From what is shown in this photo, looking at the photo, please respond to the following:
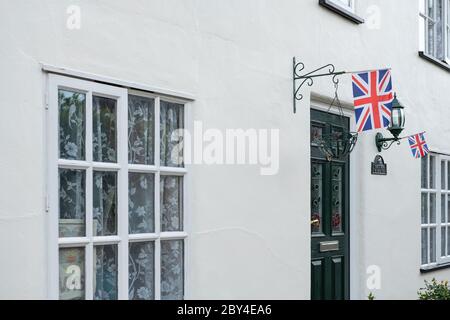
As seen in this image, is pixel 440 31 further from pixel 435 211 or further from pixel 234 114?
pixel 234 114

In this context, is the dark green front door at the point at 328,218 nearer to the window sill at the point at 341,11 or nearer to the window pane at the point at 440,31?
the window sill at the point at 341,11

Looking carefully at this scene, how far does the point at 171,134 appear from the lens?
4438 mm

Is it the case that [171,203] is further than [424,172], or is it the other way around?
[424,172]

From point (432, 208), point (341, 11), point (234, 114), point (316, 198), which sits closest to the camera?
point (234, 114)

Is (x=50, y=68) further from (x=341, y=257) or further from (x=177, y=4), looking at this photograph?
(x=341, y=257)

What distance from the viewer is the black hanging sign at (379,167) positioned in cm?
684

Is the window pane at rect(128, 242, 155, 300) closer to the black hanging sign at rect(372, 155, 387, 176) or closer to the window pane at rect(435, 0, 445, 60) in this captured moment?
the black hanging sign at rect(372, 155, 387, 176)

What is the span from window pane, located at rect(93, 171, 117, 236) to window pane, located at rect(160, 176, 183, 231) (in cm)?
43

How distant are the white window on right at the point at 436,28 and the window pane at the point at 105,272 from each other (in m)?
5.46

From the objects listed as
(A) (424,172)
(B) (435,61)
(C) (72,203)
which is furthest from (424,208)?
(C) (72,203)

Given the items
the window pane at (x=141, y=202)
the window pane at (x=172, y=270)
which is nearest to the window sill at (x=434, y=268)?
the window pane at (x=172, y=270)

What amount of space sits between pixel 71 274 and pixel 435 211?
5.66m

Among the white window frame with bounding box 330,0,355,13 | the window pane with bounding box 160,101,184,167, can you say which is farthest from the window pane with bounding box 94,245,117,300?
the white window frame with bounding box 330,0,355,13

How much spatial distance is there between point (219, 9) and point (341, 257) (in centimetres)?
277
